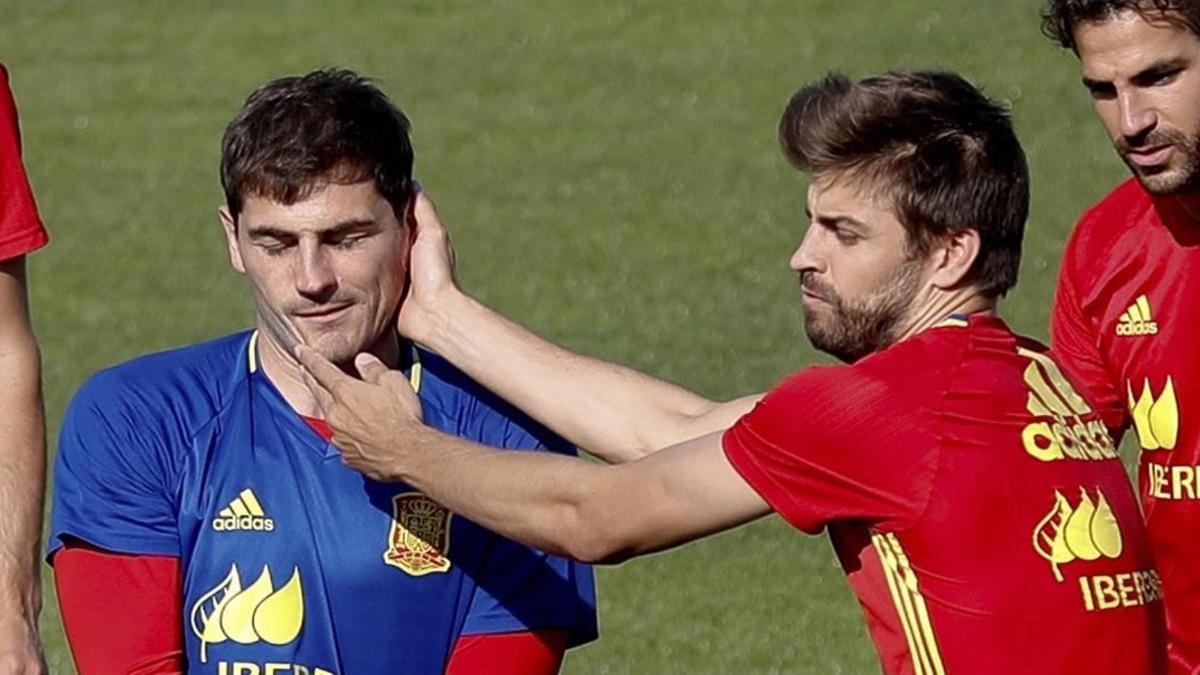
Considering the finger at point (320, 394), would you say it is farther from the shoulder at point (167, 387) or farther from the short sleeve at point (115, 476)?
the short sleeve at point (115, 476)

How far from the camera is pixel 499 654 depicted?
16.4ft

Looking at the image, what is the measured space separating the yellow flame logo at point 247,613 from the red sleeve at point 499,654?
321 millimetres

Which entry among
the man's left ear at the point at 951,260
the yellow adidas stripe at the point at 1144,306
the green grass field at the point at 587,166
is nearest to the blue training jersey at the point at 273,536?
the man's left ear at the point at 951,260

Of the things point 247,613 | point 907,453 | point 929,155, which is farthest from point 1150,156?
point 247,613

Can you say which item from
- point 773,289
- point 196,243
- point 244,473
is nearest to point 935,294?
point 244,473

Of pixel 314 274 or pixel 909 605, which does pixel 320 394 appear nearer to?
pixel 314 274

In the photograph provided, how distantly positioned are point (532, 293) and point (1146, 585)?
9470 mm

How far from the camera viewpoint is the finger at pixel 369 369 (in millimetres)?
5066

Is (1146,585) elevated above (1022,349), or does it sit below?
below

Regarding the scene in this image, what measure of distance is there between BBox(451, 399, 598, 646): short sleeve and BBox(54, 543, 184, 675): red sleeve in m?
0.58

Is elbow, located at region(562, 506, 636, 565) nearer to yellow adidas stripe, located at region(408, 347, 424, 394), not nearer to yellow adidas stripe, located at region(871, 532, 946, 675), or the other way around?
yellow adidas stripe, located at region(871, 532, 946, 675)

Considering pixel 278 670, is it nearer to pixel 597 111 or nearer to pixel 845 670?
pixel 845 670

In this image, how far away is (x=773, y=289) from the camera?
13867 mm

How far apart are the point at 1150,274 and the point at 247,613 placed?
2.36 m
